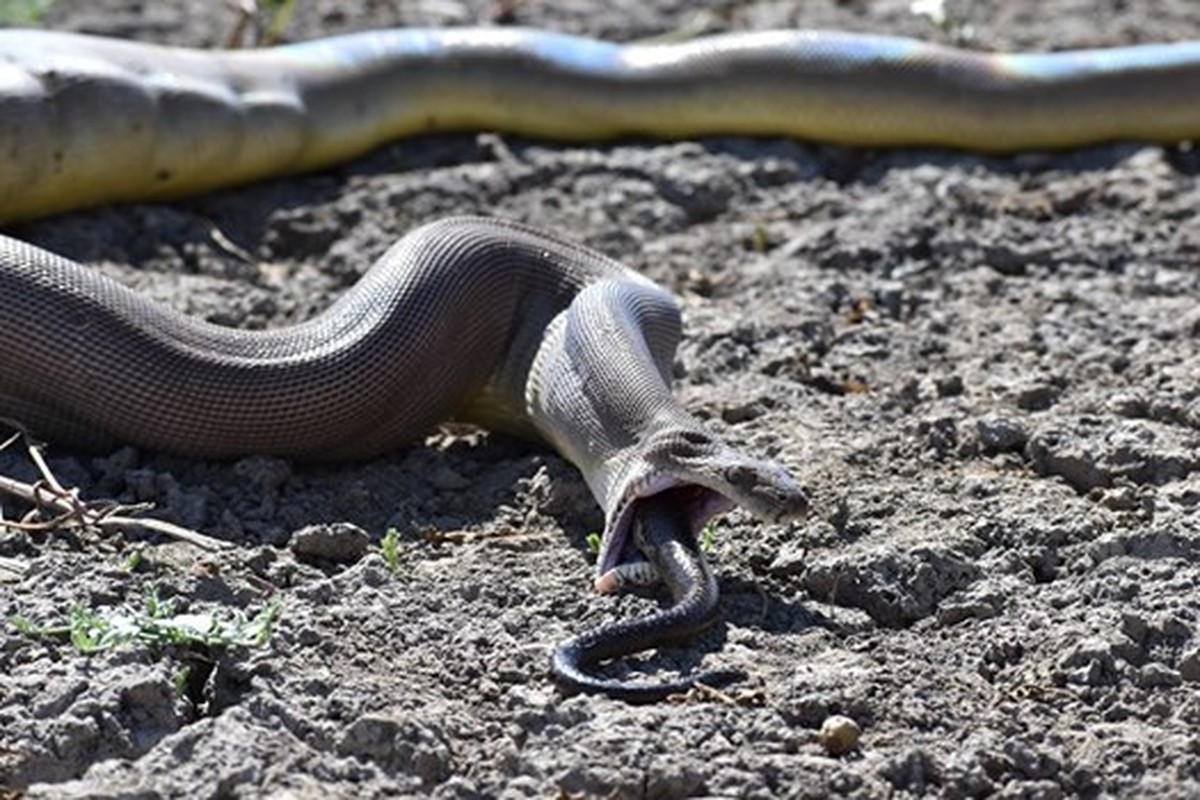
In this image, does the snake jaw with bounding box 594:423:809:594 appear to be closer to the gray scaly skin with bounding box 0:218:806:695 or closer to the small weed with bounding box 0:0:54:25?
the gray scaly skin with bounding box 0:218:806:695

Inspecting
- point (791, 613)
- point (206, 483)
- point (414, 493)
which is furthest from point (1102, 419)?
point (206, 483)

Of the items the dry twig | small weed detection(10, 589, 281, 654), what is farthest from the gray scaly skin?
small weed detection(10, 589, 281, 654)

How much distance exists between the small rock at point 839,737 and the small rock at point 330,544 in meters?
1.45

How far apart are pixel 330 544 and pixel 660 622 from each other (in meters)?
0.95

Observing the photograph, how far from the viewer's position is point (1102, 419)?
695 cm

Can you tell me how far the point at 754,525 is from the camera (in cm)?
633

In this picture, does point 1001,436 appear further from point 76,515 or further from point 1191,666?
point 76,515

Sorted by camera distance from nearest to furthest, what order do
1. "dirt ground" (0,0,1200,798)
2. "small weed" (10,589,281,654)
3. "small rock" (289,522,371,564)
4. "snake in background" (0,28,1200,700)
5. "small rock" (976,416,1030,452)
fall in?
1. "dirt ground" (0,0,1200,798)
2. "small weed" (10,589,281,654)
3. "small rock" (289,522,371,564)
4. "snake in background" (0,28,1200,700)
5. "small rock" (976,416,1030,452)

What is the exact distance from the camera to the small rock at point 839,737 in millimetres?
5172

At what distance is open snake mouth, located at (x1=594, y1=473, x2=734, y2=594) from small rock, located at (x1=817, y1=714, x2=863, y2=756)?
0.88 meters

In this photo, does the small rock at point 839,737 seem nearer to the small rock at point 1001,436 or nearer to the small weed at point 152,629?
the small weed at point 152,629

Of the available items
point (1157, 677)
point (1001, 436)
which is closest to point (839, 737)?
point (1157, 677)

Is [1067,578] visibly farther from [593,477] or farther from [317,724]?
[317,724]

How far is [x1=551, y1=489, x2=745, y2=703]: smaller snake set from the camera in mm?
5344
